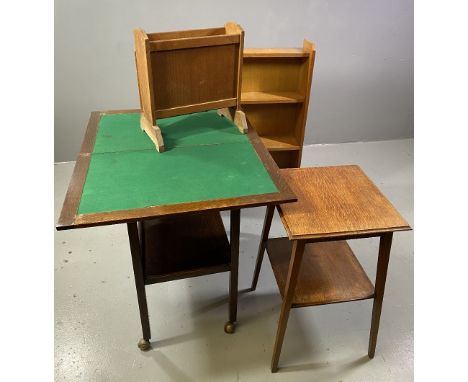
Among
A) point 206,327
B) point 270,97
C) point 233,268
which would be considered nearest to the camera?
point 233,268

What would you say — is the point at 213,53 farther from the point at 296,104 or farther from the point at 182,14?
the point at 182,14

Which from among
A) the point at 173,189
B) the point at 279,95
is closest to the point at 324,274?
the point at 173,189

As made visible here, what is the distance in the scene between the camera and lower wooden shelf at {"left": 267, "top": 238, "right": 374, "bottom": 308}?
4.96 ft

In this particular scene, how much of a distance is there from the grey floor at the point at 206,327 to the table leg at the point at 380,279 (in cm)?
15

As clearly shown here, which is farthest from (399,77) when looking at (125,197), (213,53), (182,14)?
(125,197)

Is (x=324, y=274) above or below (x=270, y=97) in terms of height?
below

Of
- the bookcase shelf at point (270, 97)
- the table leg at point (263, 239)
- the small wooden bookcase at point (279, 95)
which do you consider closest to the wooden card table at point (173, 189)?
the table leg at point (263, 239)

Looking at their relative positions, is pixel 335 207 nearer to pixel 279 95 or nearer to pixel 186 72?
pixel 186 72

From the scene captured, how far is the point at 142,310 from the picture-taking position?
1614 mm

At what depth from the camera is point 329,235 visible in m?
1.29

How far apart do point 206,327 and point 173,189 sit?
2.85 ft

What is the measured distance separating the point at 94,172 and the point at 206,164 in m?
0.41

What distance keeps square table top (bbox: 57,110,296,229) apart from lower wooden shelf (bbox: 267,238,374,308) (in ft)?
1.53

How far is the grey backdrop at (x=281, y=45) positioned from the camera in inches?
102
